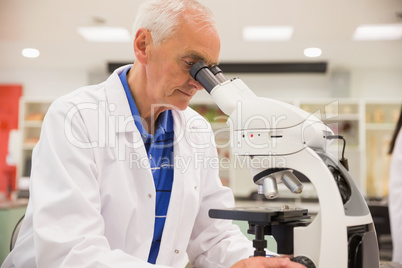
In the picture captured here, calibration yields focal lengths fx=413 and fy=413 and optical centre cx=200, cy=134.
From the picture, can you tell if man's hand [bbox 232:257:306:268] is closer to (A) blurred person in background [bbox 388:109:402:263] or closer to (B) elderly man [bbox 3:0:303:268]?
(B) elderly man [bbox 3:0:303:268]

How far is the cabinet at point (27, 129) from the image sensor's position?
6117 millimetres

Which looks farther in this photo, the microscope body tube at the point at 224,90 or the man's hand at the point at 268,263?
the microscope body tube at the point at 224,90

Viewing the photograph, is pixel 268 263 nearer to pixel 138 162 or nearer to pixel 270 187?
pixel 270 187

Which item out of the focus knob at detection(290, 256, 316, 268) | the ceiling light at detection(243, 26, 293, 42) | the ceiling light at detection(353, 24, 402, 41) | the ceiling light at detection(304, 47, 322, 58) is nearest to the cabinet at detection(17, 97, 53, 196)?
the ceiling light at detection(243, 26, 293, 42)

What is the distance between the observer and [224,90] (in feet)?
3.20

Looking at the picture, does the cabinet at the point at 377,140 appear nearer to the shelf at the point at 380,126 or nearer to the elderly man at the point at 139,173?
the shelf at the point at 380,126

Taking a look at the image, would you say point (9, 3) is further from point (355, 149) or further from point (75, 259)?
point (355, 149)

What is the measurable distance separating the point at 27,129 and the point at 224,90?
599 centimetres

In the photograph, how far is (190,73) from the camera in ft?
3.59

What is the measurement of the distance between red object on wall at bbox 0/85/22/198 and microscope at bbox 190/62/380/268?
618cm

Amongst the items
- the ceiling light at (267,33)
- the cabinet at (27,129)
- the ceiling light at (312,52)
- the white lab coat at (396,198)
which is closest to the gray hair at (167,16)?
the white lab coat at (396,198)

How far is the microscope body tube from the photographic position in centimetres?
96

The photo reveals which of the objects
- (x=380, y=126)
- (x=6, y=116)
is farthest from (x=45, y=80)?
(x=380, y=126)

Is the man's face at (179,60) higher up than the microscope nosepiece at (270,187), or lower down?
higher up
